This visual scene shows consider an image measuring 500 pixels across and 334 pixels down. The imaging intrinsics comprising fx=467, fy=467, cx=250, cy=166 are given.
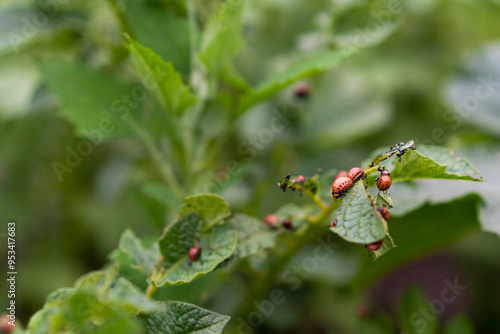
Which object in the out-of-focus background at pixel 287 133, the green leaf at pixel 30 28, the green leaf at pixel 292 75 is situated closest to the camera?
the green leaf at pixel 292 75

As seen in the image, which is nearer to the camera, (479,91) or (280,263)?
(280,263)

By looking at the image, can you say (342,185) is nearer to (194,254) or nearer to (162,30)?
(194,254)

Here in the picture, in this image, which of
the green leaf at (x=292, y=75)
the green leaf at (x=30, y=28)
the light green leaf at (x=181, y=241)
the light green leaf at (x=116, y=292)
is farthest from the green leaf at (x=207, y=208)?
the green leaf at (x=30, y=28)

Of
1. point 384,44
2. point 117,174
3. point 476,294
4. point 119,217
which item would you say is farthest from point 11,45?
point 476,294

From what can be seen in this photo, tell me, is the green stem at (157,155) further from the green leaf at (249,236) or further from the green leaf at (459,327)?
the green leaf at (459,327)

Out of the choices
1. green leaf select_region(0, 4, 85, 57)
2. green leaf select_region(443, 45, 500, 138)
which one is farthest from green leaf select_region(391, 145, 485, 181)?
green leaf select_region(0, 4, 85, 57)

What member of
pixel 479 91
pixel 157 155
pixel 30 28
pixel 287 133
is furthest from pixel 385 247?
pixel 30 28
